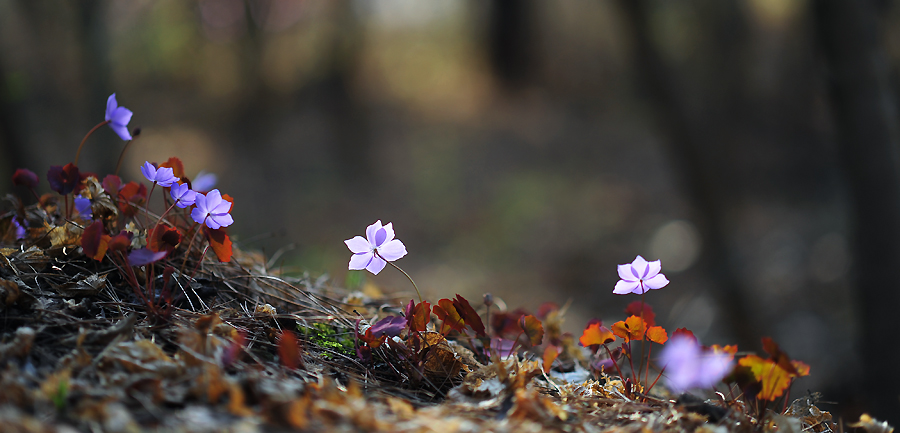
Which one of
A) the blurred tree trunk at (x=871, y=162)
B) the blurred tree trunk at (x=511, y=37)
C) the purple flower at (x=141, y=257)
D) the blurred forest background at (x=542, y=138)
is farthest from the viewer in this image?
the blurred tree trunk at (x=511, y=37)

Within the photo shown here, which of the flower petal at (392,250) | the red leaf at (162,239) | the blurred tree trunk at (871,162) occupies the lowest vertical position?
the red leaf at (162,239)

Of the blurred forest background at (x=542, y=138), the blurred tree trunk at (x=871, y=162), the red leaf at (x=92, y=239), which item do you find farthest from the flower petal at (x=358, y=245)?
the blurred tree trunk at (x=871, y=162)

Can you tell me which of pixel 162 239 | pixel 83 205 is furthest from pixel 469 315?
pixel 83 205

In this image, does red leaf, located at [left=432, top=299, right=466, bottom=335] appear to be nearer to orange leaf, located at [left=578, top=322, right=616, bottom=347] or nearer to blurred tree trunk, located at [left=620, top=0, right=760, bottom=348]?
orange leaf, located at [left=578, top=322, right=616, bottom=347]

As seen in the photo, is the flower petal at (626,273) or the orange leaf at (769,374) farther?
the flower petal at (626,273)

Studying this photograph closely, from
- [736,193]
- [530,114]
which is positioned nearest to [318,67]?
[530,114]

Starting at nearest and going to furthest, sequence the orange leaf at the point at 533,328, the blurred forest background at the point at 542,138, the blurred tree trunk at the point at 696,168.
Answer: the orange leaf at the point at 533,328 → the blurred forest background at the point at 542,138 → the blurred tree trunk at the point at 696,168

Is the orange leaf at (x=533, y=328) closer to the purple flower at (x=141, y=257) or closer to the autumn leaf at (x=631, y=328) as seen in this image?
the autumn leaf at (x=631, y=328)

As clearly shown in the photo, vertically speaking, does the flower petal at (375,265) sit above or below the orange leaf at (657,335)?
above

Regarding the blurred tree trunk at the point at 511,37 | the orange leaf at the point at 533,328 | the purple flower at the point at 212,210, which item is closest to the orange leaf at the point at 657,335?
the orange leaf at the point at 533,328
